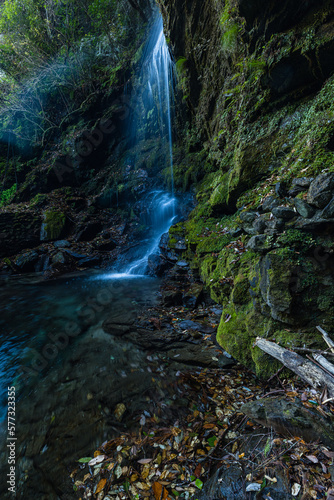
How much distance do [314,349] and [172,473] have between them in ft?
6.90

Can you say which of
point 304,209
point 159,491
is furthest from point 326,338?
point 159,491

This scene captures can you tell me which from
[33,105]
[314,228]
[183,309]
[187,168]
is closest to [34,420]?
[183,309]

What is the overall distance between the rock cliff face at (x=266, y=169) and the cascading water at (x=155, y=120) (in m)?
2.94

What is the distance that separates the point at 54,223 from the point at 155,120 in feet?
33.2

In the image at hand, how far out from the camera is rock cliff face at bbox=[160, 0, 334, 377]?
2.94m

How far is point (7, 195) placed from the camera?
1608 centimetres

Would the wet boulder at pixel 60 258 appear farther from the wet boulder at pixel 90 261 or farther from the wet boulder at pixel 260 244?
the wet boulder at pixel 260 244

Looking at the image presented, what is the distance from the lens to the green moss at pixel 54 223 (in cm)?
1267

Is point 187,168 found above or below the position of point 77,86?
below

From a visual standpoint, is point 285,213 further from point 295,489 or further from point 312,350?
point 295,489

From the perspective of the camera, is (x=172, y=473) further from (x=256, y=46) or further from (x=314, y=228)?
(x=256, y=46)

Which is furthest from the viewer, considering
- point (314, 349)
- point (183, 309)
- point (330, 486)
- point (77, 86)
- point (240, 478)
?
point (77, 86)

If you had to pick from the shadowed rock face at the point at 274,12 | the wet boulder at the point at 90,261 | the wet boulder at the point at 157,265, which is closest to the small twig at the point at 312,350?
the wet boulder at the point at 157,265

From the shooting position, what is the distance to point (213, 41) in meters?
8.61
